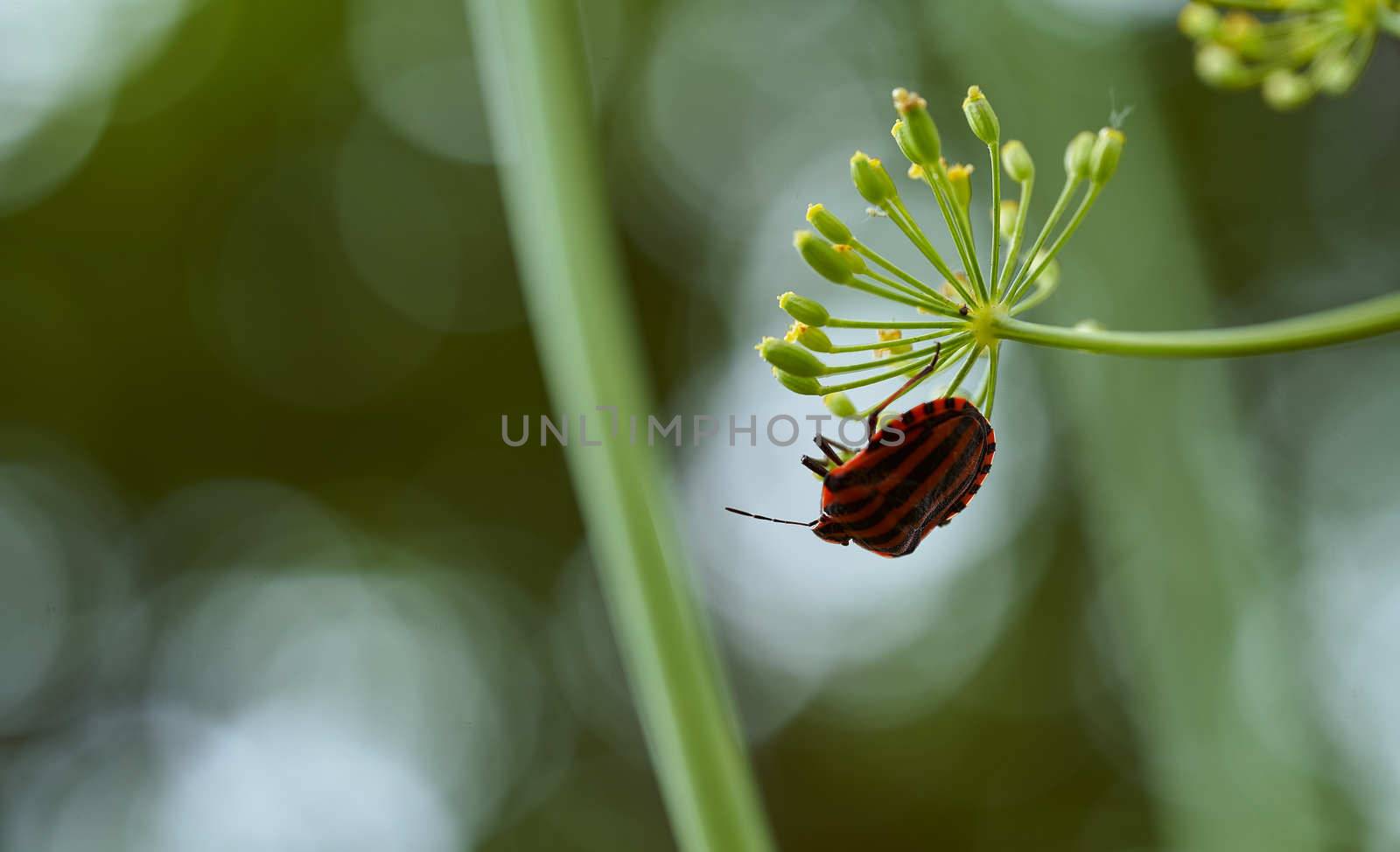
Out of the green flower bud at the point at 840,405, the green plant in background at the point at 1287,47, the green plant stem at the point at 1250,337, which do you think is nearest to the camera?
the green plant stem at the point at 1250,337

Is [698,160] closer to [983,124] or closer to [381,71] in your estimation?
[381,71]

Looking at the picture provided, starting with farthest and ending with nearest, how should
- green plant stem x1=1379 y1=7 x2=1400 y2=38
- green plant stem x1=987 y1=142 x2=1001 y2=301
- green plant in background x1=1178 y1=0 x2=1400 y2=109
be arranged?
green plant stem x1=987 y1=142 x2=1001 y2=301 < green plant in background x1=1178 y1=0 x2=1400 y2=109 < green plant stem x1=1379 y1=7 x2=1400 y2=38

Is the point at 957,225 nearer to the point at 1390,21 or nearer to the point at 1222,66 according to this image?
the point at 1222,66

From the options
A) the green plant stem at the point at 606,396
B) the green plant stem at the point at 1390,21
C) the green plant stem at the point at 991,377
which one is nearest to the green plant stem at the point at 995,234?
the green plant stem at the point at 991,377

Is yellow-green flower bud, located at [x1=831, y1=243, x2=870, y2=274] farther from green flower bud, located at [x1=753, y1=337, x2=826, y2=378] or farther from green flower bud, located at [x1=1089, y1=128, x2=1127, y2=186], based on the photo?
green flower bud, located at [x1=1089, y1=128, x2=1127, y2=186]

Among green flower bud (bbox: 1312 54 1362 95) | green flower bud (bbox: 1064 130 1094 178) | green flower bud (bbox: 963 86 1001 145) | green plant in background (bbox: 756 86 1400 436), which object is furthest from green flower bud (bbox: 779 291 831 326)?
green flower bud (bbox: 1312 54 1362 95)

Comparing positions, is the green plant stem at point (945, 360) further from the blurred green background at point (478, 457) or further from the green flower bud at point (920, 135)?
the blurred green background at point (478, 457)

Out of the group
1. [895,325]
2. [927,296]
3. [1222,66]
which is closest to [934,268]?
[927,296]
